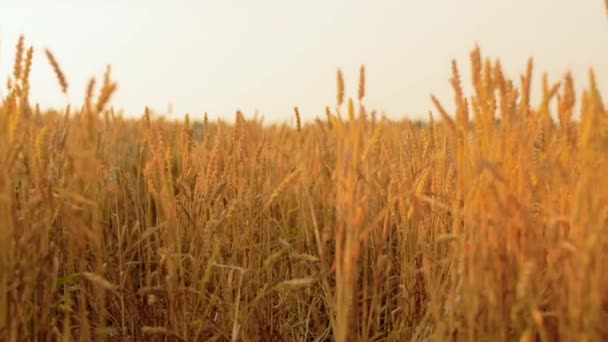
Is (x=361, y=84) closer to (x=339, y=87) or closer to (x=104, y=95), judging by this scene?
(x=339, y=87)

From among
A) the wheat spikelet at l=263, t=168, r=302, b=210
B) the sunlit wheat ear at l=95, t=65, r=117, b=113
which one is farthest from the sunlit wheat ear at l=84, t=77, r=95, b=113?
the wheat spikelet at l=263, t=168, r=302, b=210

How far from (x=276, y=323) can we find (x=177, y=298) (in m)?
0.35

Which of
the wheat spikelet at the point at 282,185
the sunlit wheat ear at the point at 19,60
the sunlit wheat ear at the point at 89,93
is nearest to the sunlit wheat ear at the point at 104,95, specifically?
the sunlit wheat ear at the point at 89,93

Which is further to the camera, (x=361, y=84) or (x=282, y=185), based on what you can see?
(x=282, y=185)

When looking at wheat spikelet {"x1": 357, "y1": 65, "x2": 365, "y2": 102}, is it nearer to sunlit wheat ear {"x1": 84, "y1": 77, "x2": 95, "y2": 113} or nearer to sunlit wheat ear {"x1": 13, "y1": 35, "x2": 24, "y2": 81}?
sunlit wheat ear {"x1": 84, "y1": 77, "x2": 95, "y2": 113}

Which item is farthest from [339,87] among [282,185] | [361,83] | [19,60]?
[19,60]

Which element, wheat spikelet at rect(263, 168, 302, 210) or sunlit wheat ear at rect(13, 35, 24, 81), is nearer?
sunlit wheat ear at rect(13, 35, 24, 81)

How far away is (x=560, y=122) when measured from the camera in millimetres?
1039

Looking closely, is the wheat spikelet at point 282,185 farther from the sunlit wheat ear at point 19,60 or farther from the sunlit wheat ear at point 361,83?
the sunlit wheat ear at point 19,60

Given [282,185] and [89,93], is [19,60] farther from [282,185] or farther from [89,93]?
[282,185]

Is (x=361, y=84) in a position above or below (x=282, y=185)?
above

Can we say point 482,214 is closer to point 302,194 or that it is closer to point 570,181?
point 570,181

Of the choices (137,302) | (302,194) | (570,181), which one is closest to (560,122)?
(570,181)

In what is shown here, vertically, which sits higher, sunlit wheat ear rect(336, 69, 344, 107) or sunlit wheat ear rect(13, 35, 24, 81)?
sunlit wheat ear rect(13, 35, 24, 81)
